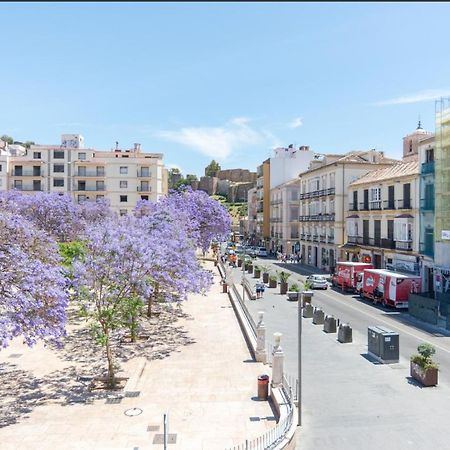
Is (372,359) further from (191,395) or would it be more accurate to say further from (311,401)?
(191,395)

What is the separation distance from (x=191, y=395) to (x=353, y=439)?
550 centimetres

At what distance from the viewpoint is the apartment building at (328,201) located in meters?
49.9

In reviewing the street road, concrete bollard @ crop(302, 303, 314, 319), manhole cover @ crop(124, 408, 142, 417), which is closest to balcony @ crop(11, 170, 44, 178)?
the street road

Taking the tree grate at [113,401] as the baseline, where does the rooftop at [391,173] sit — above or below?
above

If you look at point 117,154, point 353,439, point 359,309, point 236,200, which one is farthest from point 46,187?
point 236,200

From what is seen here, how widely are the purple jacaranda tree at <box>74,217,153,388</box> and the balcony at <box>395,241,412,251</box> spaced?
2737cm

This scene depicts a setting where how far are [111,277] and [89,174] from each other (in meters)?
60.1

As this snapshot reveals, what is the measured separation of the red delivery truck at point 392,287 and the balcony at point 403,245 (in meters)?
5.97

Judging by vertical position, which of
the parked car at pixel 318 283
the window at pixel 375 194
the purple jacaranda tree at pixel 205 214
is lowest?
the parked car at pixel 318 283

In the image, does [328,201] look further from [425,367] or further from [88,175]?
[88,175]

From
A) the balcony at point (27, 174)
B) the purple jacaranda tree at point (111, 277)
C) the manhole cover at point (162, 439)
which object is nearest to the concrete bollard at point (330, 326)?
the purple jacaranda tree at point (111, 277)

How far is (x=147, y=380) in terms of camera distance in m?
16.8

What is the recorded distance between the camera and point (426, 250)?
35.0 meters

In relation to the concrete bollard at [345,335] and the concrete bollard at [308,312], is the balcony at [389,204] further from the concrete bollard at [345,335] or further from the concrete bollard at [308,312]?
the concrete bollard at [345,335]
